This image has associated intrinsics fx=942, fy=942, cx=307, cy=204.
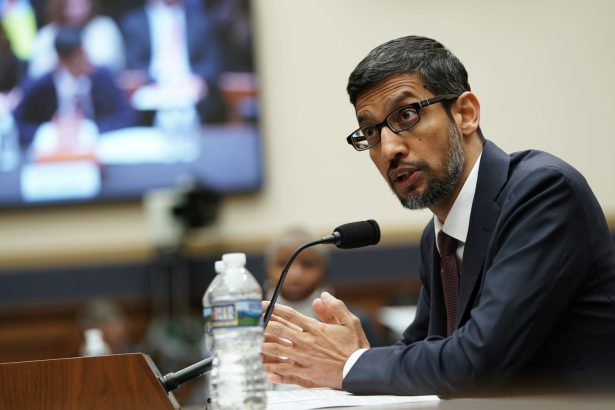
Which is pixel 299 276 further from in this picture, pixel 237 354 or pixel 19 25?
pixel 19 25

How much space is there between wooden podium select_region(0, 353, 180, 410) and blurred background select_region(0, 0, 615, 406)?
444 cm

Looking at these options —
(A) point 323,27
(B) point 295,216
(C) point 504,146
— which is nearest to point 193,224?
(B) point 295,216

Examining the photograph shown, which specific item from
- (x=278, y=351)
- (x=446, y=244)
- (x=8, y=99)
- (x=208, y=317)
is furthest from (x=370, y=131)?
(x=8, y=99)

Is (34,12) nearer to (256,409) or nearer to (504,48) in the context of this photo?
(504,48)

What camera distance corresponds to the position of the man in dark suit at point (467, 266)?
1.74m

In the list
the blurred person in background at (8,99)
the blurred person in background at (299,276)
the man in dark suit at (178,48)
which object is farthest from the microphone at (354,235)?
the blurred person in background at (8,99)

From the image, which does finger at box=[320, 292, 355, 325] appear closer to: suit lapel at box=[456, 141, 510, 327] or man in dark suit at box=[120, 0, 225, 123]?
suit lapel at box=[456, 141, 510, 327]

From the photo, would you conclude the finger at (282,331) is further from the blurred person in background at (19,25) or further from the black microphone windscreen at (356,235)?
the blurred person in background at (19,25)

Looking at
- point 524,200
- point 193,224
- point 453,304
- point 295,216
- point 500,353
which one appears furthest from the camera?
point 295,216

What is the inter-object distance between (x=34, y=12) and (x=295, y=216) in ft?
7.29

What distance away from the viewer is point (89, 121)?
6336mm

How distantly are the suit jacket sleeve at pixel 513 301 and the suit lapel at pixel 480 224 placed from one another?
0.12ft

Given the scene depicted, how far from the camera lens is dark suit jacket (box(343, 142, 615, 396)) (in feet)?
5.65

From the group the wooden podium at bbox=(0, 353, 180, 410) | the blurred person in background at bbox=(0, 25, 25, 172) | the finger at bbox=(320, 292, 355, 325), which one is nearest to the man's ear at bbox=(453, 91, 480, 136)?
the finger at bbox=(320, 292, 355, 325)
